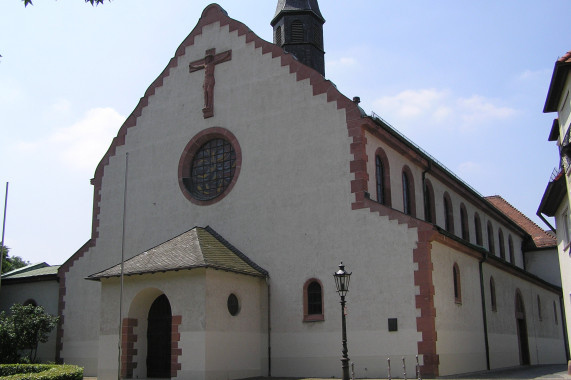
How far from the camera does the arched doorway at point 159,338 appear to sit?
22.9 m

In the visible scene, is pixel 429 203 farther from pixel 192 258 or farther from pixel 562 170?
pixel 192 258

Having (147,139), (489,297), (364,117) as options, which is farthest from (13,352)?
(489,297)

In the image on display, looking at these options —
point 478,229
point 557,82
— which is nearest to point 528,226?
point 478,229

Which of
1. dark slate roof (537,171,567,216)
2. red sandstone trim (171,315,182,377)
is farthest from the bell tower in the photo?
red sandstone trim (171,315,182,377)

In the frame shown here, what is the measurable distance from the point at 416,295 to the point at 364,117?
6616mm

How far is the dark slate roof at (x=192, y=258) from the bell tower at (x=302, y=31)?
960cm

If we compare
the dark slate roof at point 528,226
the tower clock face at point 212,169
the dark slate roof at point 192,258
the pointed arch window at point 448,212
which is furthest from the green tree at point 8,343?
the dark slate roof at point 528,226

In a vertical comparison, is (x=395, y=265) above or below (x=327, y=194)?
below

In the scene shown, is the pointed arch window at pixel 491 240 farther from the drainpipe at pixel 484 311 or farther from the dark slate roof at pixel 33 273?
the dark slate roof at pixel 33 273

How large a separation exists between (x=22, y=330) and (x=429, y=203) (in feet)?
61.8

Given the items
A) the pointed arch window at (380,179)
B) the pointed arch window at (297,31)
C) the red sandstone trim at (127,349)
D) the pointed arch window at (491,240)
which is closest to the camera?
the red sandstone trim at (127,349)

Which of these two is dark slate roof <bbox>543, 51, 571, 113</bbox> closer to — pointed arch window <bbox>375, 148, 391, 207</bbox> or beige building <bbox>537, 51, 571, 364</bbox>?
beige building <bbox>537, 51, 571, 364</bbox>

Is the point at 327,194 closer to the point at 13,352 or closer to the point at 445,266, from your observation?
the point at 445,266

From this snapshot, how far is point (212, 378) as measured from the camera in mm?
20438
